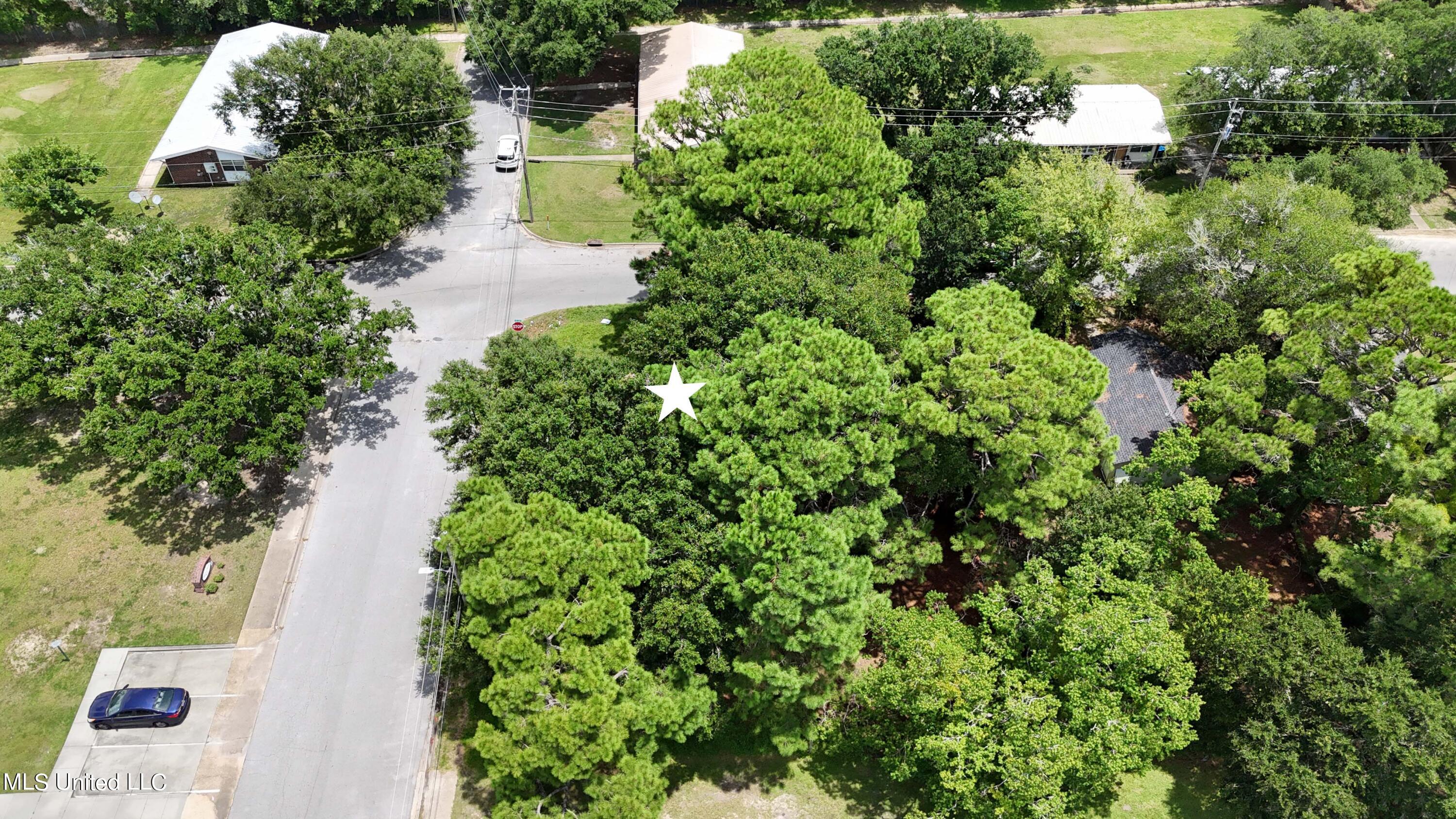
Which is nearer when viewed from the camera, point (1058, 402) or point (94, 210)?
point (1058, 402)

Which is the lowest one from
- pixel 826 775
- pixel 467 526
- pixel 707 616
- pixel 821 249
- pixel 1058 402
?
pixel 826 775

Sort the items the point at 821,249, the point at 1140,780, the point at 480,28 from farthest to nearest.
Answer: the point at 480,28 < the point at 821,249 < the point at 1140,780

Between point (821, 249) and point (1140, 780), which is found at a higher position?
point (821, 249)

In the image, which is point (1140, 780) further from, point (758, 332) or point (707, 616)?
point (758, 332)

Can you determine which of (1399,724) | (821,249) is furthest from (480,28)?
(1399,724)

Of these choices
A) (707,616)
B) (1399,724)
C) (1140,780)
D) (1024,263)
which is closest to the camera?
(1399,724)

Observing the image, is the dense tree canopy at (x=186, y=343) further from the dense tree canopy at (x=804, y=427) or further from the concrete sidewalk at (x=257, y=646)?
the dense tree canopy at (x=804, y=427)

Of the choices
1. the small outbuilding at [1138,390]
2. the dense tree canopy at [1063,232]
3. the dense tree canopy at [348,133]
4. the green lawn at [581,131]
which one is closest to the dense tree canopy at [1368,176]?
the dense tree canopy at [1063,232]

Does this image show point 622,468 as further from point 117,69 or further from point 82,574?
point 117,69
